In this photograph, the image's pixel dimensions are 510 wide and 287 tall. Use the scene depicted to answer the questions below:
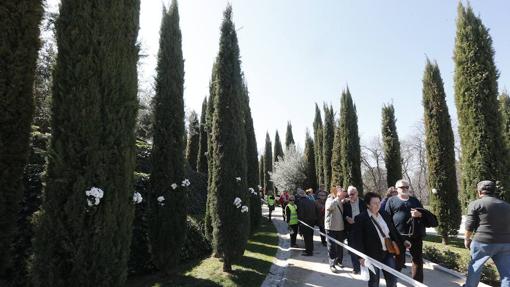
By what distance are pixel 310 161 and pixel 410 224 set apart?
29279 mm

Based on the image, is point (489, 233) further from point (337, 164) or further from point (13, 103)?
point (337, 164)

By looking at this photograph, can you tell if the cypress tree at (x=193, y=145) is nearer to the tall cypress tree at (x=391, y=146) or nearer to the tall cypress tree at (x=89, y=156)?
the tall cypress tree at (x=391, y=146)

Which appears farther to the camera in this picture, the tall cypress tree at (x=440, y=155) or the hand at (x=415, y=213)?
the tall cypress tree at (x=440, y=155)

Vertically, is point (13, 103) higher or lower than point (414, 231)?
higher

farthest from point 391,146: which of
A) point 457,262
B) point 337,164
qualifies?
point 457,262

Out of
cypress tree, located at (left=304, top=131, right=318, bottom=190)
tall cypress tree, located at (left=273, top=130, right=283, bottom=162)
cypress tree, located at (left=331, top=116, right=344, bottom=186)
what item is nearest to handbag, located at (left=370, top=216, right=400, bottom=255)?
cypress tree, located at (left=331, top=116, right=344, bottom=186)

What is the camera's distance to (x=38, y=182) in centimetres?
758

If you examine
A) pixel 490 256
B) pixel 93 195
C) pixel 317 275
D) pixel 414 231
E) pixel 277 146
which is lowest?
pixel 317 275

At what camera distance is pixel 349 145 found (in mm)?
20906

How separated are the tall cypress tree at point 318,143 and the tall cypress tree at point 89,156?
85.5ft

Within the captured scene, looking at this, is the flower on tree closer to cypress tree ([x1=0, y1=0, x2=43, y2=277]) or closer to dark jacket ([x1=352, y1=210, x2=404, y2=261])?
cypress tree ([x1=0, y1=0, x2=43, y2=277])

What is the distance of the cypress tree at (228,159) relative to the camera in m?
8.69

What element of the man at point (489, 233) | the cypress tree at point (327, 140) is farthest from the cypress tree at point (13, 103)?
the cypress tree at point (327, 140)

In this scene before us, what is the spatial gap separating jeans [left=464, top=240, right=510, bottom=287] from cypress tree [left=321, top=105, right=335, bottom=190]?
70.0ft
